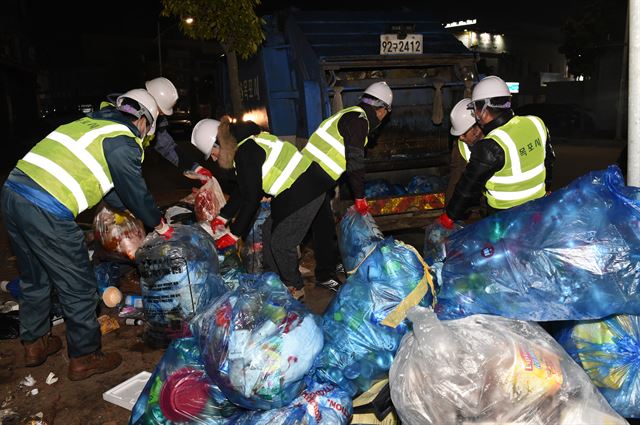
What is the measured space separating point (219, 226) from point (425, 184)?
261 cm

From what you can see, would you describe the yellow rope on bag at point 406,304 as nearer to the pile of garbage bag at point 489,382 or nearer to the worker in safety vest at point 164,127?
the pile of garbage bag at point 489,382

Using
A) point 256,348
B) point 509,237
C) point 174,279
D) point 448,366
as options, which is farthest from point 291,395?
point 174,279

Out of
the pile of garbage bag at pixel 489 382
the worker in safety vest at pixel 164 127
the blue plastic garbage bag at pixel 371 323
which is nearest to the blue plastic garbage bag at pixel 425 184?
the worker in safety vest at pixel 164 127

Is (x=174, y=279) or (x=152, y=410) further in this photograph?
(x=174, y=279)

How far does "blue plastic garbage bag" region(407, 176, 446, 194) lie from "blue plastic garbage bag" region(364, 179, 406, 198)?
4.6 inches

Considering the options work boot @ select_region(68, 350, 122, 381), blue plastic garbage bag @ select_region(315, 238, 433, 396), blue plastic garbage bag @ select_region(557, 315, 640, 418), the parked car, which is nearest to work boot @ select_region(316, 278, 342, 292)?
work boot @ select_region(68, 350, 122, 381)

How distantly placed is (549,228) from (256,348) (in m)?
1.16

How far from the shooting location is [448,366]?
1.77 m

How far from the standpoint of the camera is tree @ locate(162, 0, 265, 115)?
5.67 m

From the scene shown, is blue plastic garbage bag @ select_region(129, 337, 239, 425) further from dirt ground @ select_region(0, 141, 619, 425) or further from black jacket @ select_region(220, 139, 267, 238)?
black jacket @ select_region(220, 139, 267, 238)

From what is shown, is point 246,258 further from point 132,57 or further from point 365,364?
point 132,57

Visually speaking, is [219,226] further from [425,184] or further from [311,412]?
[425,184]

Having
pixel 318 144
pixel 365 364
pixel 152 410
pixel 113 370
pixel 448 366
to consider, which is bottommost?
pixel 113 370

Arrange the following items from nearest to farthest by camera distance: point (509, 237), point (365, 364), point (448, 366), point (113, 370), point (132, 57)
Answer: point (448, 366)
point (509, 237)
point (365, 364)
point (113, 370)
point (132, 57)
